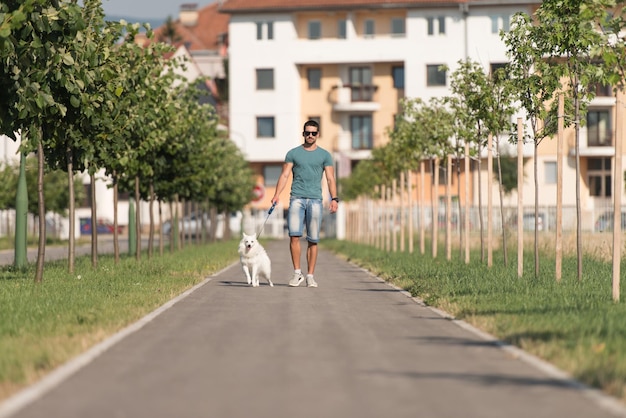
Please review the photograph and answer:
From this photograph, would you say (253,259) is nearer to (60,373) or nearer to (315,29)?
(60,373)

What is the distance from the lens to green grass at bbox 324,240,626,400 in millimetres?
9531

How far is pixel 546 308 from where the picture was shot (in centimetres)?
1401

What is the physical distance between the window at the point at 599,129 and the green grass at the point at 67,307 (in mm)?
58864

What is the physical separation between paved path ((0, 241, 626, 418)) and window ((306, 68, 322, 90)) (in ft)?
235

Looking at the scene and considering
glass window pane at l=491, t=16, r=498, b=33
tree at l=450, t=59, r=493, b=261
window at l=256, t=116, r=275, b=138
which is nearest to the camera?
tree at l=450, t=59, r=493, b=261

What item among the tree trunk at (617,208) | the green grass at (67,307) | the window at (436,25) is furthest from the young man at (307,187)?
the window at (436,25)

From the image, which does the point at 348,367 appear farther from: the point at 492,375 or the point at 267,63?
the point at 267,63

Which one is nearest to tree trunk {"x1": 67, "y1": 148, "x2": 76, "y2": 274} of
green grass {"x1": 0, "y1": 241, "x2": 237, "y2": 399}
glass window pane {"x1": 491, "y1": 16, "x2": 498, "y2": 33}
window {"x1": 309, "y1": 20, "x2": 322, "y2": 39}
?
green grass {"x1": 0, "y1": 241, "x2": 237, "y2": 399}

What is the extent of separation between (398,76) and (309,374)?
77.2 meters

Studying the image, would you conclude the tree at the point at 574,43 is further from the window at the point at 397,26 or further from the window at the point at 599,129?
the window at the point at 397,26

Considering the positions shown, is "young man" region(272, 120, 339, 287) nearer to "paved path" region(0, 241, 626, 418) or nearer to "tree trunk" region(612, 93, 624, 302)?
"tree trunk" region(612, 93, 624, 302)

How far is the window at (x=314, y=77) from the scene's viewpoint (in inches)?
3364

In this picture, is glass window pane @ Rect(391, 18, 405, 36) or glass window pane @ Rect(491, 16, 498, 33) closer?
glass window pane @ Rect(491, 16, 498, 33)

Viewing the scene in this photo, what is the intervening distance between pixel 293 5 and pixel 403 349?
73.6 meters
